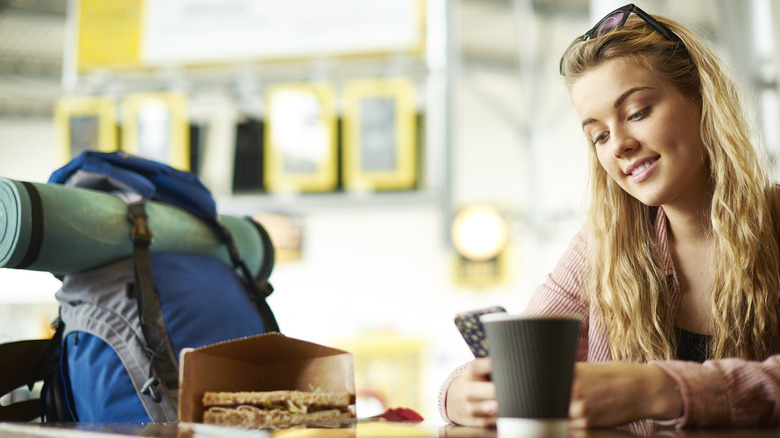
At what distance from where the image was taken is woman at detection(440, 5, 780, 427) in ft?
3.69

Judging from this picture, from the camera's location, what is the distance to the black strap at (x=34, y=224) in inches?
46.5

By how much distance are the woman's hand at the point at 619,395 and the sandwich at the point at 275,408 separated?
1.07 feet

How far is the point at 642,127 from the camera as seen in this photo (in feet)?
3.70

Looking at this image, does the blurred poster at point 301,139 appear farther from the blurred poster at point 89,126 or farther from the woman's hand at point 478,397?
the woman's hand at point 478,397

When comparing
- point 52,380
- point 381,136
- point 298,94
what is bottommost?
point 52,380

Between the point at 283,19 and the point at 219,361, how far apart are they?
9.89 ft

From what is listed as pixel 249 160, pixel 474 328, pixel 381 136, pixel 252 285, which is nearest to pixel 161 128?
pixel 249 160

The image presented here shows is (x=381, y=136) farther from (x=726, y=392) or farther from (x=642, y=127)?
(x=726, y=392)

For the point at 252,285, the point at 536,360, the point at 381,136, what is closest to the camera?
the point at 536,360

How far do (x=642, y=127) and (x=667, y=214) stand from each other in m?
0.22

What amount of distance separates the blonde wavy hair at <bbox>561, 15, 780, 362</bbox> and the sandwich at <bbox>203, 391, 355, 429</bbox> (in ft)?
1.62

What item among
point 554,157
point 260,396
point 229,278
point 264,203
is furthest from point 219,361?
point 554,157

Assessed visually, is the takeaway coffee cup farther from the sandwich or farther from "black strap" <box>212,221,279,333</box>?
"black strap" <box>212,221,279,333</box>

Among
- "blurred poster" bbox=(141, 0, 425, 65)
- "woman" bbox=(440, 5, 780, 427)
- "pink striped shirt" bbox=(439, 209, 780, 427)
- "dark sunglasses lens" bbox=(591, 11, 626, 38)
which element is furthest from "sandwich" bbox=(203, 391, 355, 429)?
"blurred poster" bbox=(141, 0, 425, 65)
